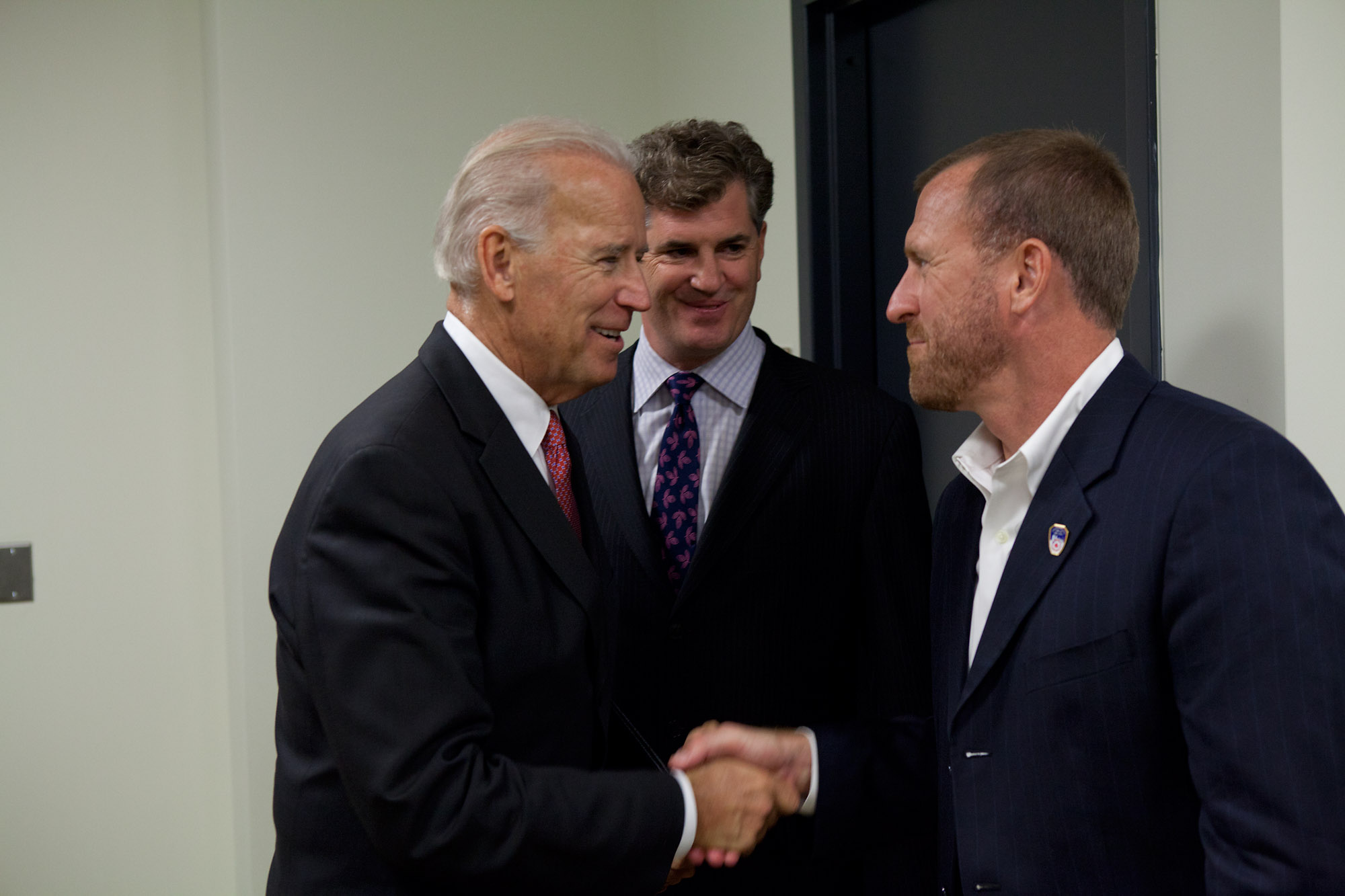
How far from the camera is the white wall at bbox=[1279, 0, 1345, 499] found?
4.81ft

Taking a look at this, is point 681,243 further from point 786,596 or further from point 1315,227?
point 1315,227

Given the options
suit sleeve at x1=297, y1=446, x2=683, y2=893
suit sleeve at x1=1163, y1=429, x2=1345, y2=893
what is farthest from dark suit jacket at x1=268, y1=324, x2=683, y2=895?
suit sleeve at x1=1163, y1=429, x2=1345, y2=893

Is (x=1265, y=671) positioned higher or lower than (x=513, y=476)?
lower

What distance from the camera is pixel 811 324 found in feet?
8.81

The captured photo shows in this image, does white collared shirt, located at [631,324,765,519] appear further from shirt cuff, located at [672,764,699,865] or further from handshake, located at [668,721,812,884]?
shirt cuff, located at [672,764,699,865]

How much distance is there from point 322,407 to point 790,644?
1.59 m

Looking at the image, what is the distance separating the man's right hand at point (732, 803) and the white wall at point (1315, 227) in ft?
2.79

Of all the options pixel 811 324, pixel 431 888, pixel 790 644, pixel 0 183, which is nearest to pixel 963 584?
pixel 790 644

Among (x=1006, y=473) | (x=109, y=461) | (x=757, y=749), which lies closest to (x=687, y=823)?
(x=757, y=749)

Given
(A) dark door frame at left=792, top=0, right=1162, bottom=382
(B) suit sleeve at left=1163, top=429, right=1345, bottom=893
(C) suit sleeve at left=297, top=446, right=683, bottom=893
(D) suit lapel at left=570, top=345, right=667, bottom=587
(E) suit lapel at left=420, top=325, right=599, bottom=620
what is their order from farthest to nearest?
1. (A) dark door frame at left=792, top=0, right=1162, bottom=382
2. (D) suit lapel at left=570, top=345, right=667, bottom=587
3. (E) suit lapel at left=420, top=325, right=599, bottom=620
4. (C) suit sleeve at left=297, top=446, right=683, bottom=893
5. (B) suit sleeve at left=1163, top=429, right=1345, bottom=893

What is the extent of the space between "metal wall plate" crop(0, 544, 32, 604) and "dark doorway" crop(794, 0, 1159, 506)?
1.97 m

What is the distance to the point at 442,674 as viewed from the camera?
118 centimetres

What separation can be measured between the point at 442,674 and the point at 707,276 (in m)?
0.85

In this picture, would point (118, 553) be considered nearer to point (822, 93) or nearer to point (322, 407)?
point (322, 407)
